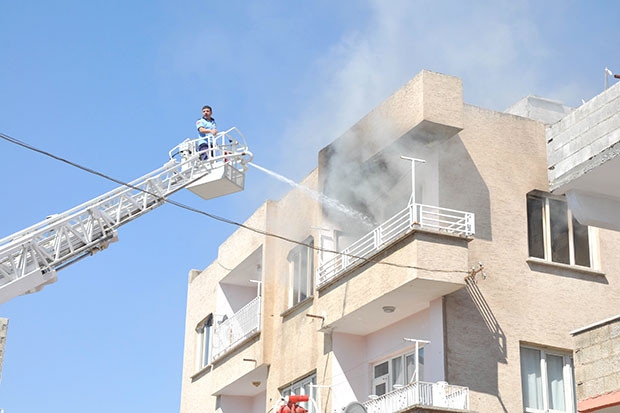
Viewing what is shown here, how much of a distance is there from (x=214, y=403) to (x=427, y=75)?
13.9 m

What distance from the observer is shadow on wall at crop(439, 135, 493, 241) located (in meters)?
22.2

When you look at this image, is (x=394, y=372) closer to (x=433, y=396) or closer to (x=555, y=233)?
(x=433, y=396)

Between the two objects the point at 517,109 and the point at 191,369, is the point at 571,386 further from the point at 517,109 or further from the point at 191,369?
the point at 191,369

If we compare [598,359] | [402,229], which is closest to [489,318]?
[402,229]

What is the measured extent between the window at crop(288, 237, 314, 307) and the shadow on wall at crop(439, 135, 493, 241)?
5075 mm

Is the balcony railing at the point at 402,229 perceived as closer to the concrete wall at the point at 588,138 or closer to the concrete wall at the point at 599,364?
the concrete wall at the point at 588,138

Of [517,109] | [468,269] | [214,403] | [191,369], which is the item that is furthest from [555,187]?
[191,369]

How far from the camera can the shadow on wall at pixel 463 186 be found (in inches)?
872

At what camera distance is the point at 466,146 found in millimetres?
22734

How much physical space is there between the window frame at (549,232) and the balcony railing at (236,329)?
8372mm

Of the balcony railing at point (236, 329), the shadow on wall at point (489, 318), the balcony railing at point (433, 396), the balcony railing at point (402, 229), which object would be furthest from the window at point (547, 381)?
the balcony railing at point (236, 329)

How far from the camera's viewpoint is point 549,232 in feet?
75.7

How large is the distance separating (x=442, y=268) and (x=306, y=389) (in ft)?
20.5

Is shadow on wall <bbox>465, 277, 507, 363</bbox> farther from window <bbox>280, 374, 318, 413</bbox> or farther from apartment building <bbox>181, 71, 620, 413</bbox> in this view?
window <bbox>280, 374, 318, 413</bbox>
